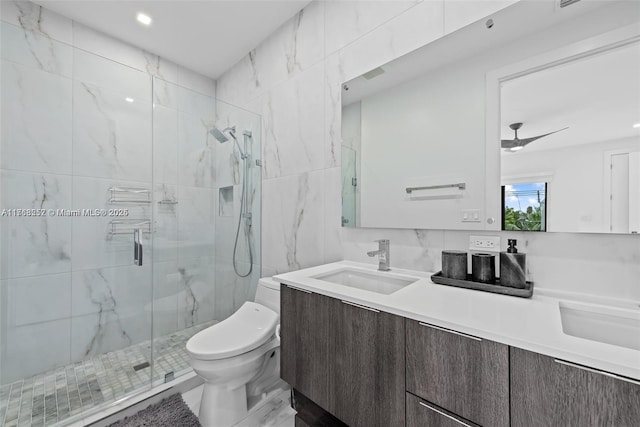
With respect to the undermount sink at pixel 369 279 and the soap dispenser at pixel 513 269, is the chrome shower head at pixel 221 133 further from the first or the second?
the soap dispenser at pixel 513 269

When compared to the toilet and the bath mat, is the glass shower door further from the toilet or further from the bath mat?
the toilet

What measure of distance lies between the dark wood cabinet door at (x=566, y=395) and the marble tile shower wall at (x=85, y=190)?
2.00m

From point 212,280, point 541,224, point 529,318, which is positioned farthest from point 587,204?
point 212,280

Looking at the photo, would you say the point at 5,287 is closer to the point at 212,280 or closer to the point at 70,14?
the point at 212,280

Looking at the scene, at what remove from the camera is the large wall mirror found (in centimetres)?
89

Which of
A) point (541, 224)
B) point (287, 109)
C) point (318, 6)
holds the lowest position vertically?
point (541, 224)

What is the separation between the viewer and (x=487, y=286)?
1.01 m

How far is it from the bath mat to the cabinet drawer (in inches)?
48.4

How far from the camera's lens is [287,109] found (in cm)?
201

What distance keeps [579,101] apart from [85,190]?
8.35 ft

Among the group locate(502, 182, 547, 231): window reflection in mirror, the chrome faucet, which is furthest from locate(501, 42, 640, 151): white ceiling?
the chrome faucet

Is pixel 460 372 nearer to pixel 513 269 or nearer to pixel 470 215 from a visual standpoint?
pixel 513 269

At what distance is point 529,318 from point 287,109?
1.84 meters

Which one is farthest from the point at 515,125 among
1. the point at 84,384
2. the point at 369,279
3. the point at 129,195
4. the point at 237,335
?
the point at 84,384
